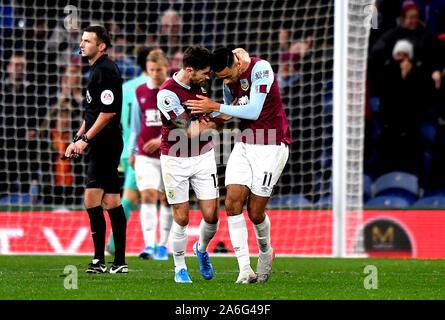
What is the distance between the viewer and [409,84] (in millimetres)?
12734

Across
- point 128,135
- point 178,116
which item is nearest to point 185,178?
point 178,116

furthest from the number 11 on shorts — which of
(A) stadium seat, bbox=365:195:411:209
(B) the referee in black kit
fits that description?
(A) stadium seat, bbox=365:195:411:209

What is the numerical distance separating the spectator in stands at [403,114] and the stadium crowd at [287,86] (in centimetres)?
1

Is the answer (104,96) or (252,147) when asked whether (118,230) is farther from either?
(252,147)

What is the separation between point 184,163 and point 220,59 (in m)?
0.91

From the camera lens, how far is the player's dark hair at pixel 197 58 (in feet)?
22.2

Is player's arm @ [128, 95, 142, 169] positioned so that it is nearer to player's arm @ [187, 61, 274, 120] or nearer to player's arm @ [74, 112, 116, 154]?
player's arm @ [74, 112, 116, 154]

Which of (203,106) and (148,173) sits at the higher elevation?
(203,106)

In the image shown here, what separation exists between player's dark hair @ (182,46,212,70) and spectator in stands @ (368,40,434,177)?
6.27 metres

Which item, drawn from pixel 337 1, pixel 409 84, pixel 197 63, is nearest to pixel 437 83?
pixel 409 84

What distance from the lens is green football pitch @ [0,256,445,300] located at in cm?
588

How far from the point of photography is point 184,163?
280 inches

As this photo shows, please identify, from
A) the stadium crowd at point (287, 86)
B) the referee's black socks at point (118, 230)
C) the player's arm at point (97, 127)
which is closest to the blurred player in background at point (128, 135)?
the stadium crowd at point (287, 86)

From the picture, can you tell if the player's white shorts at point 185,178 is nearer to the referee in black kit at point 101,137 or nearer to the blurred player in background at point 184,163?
the blurred player in background at point 184,163
